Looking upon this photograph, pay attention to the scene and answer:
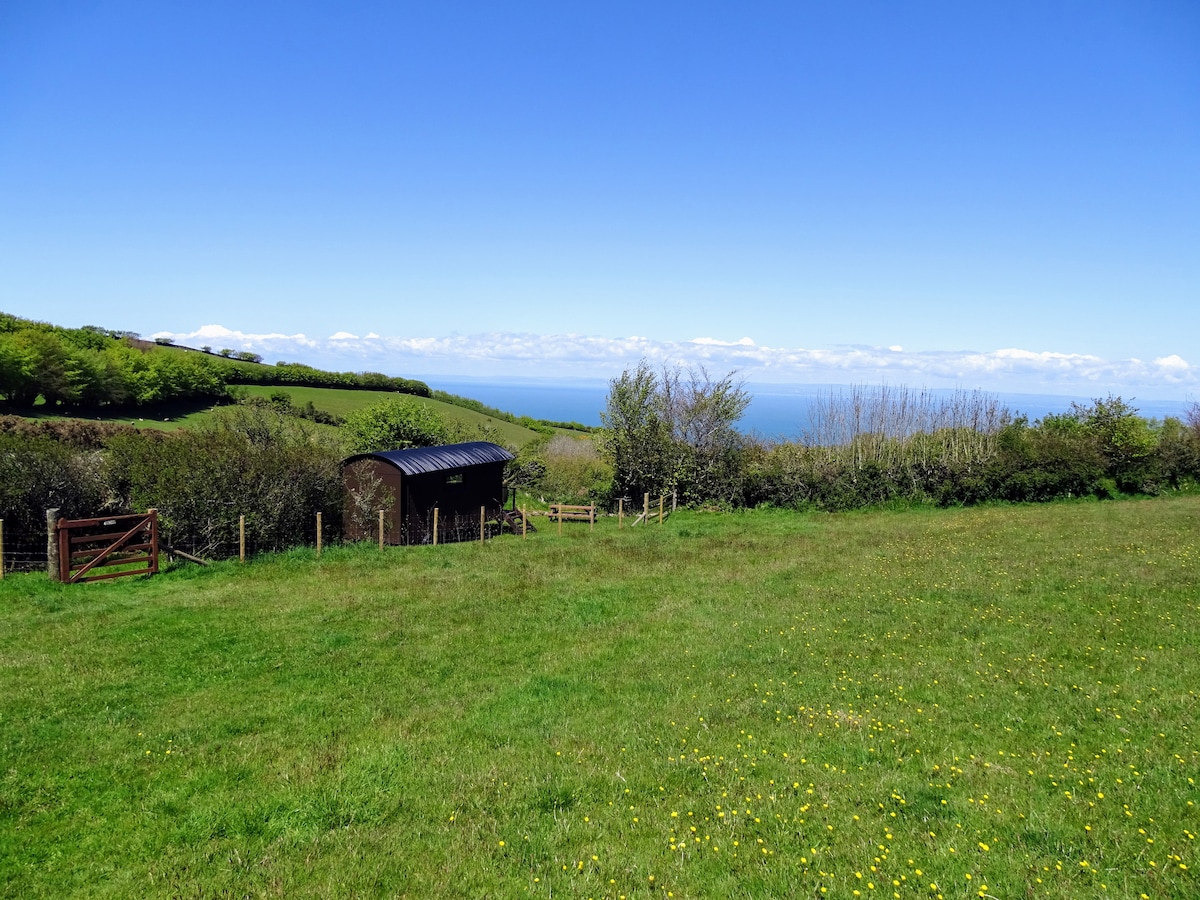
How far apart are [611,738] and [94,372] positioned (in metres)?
48.8

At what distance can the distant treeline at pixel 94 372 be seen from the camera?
38812 mm

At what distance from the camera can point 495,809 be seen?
6.79m

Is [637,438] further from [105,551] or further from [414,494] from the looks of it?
[105,551]

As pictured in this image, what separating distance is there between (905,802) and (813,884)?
5.73ft

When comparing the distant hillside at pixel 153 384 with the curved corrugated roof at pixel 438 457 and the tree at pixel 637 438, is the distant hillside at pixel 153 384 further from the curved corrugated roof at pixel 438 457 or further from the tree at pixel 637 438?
the curved corrugated roof at pixel 438 457

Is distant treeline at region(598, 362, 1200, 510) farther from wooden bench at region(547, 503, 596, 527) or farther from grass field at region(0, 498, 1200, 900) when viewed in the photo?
grass field at region(0, 498, 1200, 900)

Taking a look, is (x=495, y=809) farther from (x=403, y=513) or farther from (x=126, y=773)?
(x=403, y=513)

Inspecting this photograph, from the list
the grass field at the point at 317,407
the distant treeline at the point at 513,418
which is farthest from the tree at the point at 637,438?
the distant treeline at the point at 513,418

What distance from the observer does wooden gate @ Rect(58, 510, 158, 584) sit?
52.9 feet

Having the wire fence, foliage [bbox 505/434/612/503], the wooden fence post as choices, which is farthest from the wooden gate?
foliage [bbox 505/434/612/503]

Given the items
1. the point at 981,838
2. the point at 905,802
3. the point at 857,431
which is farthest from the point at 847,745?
the point at 857,431

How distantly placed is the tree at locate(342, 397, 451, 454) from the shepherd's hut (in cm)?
1016

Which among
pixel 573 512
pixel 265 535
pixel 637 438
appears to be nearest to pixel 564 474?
pixel 637 438

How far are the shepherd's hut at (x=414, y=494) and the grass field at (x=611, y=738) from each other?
7.36 metres
